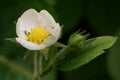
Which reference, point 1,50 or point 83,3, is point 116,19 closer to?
point 83,3

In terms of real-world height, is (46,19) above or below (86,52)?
above

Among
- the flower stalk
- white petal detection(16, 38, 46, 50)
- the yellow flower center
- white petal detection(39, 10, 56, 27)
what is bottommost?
the flower stalk

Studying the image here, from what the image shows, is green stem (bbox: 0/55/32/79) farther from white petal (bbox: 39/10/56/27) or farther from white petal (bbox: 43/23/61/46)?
white petal (bbox: 43/23/61/46)

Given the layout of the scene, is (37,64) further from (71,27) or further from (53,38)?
(71,27)

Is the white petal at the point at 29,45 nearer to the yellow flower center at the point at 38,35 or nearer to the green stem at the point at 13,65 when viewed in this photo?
the yellow flower center at the point at 38,35

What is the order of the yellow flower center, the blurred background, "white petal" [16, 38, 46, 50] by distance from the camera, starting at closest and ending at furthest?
"white petal" [16, 38, 46, 50] < the yellow flower center < the blurred background

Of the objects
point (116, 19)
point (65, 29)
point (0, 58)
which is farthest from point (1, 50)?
point (116, 19)

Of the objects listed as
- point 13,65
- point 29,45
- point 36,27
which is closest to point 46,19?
point 36,27

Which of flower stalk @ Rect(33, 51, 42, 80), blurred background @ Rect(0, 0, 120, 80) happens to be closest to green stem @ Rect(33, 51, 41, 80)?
flower stalk @ Rect(33, 51, 42, 80)
